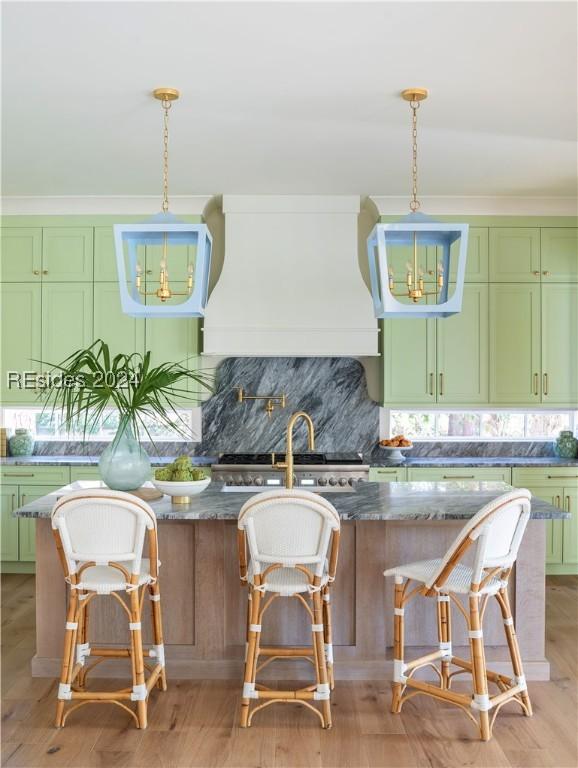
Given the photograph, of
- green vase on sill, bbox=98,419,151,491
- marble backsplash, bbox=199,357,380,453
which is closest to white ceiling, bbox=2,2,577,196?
marble backsplash, bbox=199,357,380,453

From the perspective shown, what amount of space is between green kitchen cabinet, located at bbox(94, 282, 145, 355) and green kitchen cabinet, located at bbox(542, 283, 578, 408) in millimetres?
3019

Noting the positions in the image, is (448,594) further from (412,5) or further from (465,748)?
(412,5)

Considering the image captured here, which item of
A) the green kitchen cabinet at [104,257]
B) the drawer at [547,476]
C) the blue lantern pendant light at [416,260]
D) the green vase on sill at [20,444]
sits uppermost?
the green kitchen cabinet at [104,257]

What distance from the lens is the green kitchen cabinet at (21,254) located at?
5.22m

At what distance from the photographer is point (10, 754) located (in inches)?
101

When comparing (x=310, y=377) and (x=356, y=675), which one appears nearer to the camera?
(x=356, y=675)

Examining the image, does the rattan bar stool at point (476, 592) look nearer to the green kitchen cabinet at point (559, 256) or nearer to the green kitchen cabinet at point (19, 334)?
the green kitchen cabinet at point (559, 256)

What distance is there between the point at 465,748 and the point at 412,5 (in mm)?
2729

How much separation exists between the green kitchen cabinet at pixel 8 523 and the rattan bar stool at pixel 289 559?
9.14ft

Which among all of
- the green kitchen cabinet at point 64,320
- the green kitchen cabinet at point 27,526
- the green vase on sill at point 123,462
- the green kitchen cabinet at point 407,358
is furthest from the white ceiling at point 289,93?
the green kitchen cabinet at point 27,526

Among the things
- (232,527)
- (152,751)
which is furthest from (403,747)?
(232,527)

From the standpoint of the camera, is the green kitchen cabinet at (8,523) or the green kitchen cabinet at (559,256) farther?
the green kitchen cabinet at (559,256)

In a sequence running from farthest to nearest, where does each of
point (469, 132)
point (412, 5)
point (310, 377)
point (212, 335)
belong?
point (310, 377)
point (212, 335)
point (469, 132)
point (412, 5)

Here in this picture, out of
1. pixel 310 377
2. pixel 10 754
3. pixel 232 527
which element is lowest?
pixel 10 754
